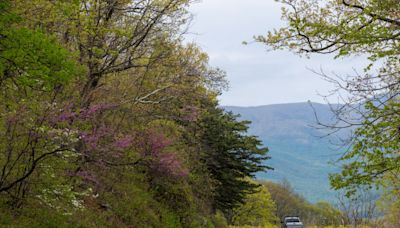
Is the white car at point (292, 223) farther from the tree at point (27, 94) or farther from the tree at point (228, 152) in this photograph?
the tree at point (27, 94)

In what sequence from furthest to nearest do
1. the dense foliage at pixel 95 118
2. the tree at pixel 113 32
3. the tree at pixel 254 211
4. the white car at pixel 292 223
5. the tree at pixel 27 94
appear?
the tree at pixel 254 211 < the white car at pixel 292 223 < the tree at pixel 113 32 < the dense foliage at pixel 95 118 < the tree at pixel 27 94

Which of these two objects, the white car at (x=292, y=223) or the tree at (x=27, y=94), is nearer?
the tree at (x=27, y=94)

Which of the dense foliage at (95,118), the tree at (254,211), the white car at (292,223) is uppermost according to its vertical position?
the dense foliage at (95,118)

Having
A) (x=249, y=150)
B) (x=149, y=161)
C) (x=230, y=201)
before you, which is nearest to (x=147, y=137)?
(x=149, y=161)

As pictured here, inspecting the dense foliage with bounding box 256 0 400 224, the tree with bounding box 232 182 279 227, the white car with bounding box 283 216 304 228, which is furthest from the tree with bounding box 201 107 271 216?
the tree with bounding box 232 182 279 227

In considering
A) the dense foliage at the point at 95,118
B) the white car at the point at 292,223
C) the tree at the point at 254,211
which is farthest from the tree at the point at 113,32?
the tree at the point at 254,211

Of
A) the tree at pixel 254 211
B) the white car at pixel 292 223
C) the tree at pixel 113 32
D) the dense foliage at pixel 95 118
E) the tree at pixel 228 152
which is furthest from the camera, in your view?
the tree at pixel 254 211

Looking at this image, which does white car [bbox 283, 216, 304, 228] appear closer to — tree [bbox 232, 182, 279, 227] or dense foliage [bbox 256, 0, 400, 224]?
dense foliage [bbox 256, 0, 400, 224]

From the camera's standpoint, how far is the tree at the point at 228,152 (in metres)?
30.9

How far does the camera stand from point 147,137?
17.2 meters

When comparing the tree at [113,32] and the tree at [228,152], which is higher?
the tree at [113,32]

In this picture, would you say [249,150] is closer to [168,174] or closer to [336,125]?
[168,174]

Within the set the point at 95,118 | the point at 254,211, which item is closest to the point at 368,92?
the point at 95,118

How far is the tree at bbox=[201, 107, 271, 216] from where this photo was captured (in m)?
30.9
